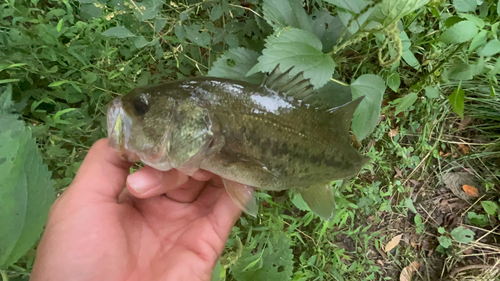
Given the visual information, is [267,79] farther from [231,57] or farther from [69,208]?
[69,208]

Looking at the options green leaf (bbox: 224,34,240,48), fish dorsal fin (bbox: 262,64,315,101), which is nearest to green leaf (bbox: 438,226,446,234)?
fish dorsal fin (bbox: 262,64,315,101)

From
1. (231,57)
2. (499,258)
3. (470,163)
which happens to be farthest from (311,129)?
(499,258)

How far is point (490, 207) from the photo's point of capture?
2.77m

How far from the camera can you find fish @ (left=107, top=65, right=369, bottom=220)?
131 centimetres

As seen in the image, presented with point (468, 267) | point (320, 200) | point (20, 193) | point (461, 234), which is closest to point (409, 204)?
point (461, 234)

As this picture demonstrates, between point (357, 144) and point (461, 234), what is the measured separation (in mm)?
1385

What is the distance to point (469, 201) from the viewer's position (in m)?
2.85

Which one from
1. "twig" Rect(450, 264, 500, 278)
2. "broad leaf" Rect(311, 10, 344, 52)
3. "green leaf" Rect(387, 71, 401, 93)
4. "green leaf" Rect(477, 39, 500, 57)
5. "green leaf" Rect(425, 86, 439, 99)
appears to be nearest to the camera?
"green leaf" Rect(477, 39, 500, 57)

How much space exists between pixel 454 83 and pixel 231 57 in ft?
6.89

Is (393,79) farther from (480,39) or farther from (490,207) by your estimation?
(490,207)

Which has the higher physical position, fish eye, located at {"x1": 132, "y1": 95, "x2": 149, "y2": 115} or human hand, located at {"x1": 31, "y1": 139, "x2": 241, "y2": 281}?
fish eye, located at {"x1": 132, "y1": 95, "x2": 149, "y2": 115}

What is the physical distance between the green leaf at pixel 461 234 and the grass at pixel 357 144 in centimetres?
2

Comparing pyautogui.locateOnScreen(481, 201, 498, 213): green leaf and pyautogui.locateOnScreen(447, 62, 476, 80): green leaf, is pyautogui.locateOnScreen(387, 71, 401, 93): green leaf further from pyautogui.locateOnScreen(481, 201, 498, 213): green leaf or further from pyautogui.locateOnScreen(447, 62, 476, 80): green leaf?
pyautogui.locateOnScreen(481, 201, 498, 213): green leaf

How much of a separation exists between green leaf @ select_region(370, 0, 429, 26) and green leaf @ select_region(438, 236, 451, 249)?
7.74 feet
